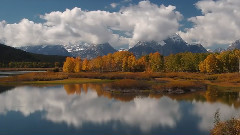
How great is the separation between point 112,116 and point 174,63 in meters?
113

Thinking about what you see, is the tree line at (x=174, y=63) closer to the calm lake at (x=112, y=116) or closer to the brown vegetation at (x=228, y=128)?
the calm lake at (x=112, y=116)

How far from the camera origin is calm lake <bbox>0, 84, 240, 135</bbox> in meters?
31.7

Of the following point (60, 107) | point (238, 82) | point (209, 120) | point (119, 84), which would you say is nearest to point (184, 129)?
point (209, 120)

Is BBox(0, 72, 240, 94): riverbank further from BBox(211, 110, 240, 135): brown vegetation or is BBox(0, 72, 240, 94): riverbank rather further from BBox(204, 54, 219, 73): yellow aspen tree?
BBox(211, 110, 240, 135): brown vegetation

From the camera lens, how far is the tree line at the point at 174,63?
12962 cm

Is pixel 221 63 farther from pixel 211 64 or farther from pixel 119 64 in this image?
pixel 119 64

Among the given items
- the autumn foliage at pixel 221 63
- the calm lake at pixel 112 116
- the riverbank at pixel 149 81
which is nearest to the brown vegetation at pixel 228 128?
the calm lake at pixel 112 116

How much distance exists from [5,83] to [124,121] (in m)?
70.1

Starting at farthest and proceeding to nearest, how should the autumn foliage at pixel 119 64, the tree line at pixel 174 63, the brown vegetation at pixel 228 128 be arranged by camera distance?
the autumn foliage at pixel 119 64
the tree line at pixel 174 63
the brown vegetation at pixel 228 128

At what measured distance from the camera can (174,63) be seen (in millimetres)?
146875

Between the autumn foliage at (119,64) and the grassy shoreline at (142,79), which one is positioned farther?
the autumn foliage at (119,64)

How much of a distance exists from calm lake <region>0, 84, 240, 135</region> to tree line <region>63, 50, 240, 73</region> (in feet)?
266

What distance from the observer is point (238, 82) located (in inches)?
3376

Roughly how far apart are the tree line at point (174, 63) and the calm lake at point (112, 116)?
81028mm
